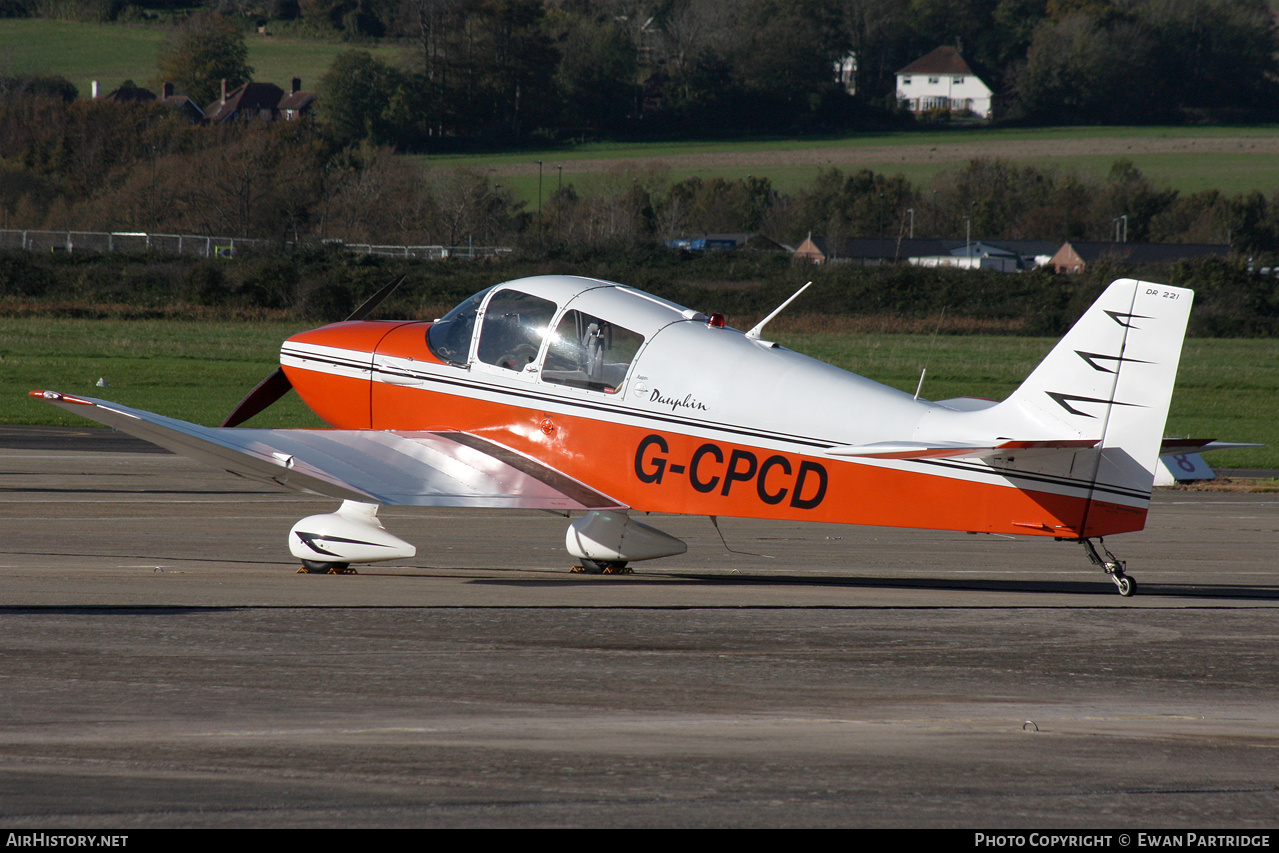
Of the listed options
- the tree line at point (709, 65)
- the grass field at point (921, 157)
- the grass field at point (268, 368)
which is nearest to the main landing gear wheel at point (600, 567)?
the grass field at point (268, 368)

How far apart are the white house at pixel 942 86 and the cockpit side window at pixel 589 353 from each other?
161 metres

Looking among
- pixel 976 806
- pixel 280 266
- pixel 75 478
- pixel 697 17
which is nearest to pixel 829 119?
pixel 697 17

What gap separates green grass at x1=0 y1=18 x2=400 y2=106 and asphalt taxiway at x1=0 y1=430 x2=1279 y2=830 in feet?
467

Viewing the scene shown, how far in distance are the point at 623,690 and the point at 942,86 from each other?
171 meters

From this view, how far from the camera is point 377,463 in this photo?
977 centimetres

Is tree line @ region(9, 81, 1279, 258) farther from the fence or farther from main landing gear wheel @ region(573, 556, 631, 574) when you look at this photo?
main landing gear wheel @ region(573, 556, 631, 574)

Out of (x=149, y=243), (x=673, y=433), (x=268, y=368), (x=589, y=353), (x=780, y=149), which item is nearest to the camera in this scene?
(x=673, y=433)

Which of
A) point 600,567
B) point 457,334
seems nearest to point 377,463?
point 457,334

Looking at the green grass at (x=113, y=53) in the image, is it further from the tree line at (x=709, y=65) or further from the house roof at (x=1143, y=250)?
the house roof at (x=1143, y=250)

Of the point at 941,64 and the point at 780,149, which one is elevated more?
the point at 941,64

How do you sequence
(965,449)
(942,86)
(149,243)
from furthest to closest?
(942,86) < (149,243) < (965,449)

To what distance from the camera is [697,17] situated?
543ft

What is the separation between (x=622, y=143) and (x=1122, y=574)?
134 metres

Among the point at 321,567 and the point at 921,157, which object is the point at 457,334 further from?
the point at 921,157
